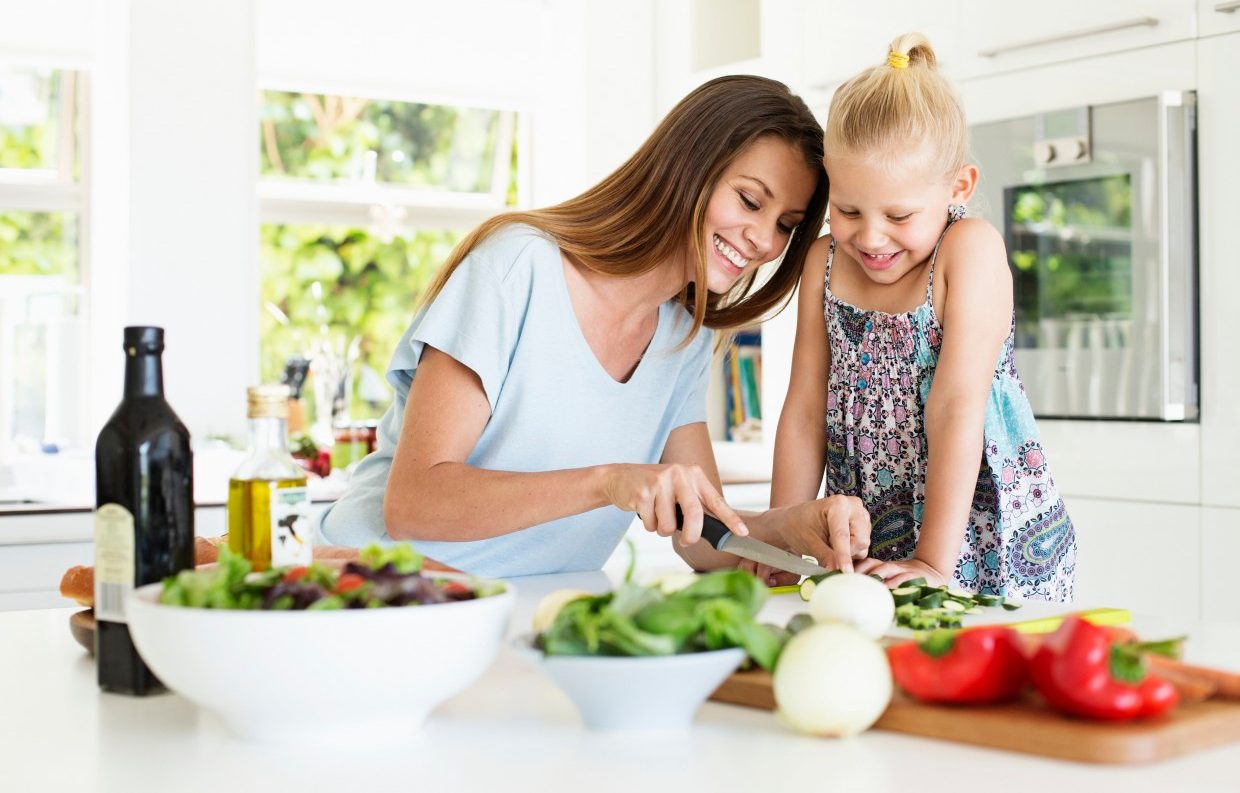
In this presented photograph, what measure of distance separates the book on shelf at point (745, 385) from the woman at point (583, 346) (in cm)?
183

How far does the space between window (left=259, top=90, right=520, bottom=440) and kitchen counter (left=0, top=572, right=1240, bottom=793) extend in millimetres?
3101

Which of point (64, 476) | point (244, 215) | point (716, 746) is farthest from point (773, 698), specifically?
point (244, 215)

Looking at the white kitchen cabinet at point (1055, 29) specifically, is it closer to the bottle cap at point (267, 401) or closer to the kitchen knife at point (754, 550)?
the kitchen knife at point (754, 550)

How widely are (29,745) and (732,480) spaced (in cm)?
217

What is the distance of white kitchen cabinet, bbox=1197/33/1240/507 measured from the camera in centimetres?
230

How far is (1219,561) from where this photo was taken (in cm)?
234

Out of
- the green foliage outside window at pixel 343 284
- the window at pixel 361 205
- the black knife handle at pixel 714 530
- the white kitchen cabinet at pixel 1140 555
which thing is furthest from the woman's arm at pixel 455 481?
the green foliage outside window at pixel 343 284

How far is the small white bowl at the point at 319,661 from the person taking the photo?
74 cm

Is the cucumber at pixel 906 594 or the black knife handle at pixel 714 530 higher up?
the black knife handle at pixel 714 530

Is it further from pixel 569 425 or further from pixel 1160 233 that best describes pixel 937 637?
pixel 1160 233

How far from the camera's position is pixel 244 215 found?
130 inches

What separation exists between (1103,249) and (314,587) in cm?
210

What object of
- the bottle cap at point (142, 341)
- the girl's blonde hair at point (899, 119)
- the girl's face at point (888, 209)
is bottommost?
the bottle cap at point (142, 341)

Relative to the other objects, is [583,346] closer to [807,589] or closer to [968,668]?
[807,589]
